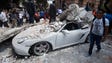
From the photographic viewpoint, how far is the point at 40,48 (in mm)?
7664

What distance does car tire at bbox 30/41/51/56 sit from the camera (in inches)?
299

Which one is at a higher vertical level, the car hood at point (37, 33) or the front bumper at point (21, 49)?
the car hood at point (37, 33)

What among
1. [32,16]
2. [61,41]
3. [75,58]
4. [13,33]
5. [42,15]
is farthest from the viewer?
[42,15]

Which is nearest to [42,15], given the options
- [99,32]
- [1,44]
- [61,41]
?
[1,44]

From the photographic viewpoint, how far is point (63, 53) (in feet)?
26.0

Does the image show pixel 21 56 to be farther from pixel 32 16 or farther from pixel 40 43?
pixel 32 16

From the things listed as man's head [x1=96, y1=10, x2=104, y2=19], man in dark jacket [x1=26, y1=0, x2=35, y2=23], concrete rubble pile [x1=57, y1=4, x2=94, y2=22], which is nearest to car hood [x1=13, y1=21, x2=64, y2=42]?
concrete rubble pile [x1=57, y1=4, x2=94, y2=22]

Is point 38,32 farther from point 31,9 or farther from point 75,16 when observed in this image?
point 31,9

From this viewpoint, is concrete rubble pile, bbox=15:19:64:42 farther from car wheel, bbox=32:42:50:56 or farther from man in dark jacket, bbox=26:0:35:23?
man in dark jacket, bbox=26:0:35:23

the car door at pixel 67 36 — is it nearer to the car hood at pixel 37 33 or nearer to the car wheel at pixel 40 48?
the car hood at pixel 37 33

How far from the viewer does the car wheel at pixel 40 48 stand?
759 cm

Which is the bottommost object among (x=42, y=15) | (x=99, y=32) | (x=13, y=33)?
(x=42, y=15)

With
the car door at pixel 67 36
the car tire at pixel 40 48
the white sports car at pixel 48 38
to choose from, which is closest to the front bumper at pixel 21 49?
the white sports car at pixel 48 38

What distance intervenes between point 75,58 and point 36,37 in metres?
1.59
